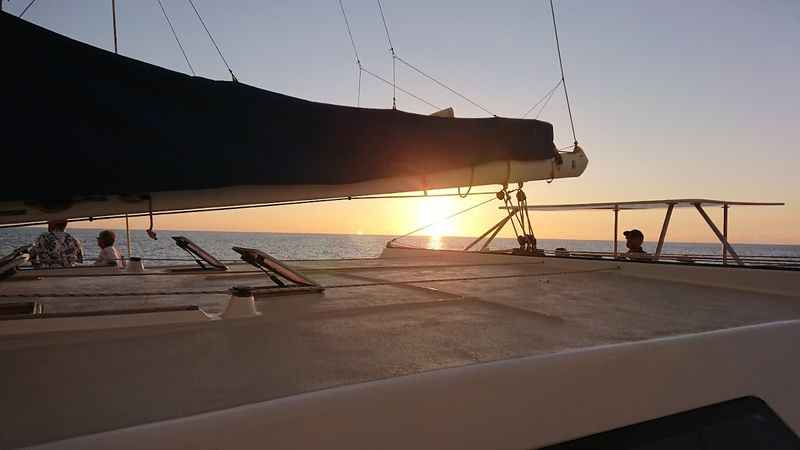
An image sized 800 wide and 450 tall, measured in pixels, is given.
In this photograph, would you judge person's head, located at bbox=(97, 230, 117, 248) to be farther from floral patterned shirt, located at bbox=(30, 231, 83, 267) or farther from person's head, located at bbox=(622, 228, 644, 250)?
person's head, located at bbox=(622, 228, 644, 250)

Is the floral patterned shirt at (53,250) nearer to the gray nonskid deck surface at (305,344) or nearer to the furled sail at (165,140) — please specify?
the gray nonskid deck surface at (305,344)

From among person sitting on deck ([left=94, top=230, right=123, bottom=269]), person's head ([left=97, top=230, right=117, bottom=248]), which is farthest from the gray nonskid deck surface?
person's head ([left=97, top=230, right=117, bottom=248])

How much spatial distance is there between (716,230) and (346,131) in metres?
4.14

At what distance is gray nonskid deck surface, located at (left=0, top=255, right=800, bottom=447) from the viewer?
0.99 m

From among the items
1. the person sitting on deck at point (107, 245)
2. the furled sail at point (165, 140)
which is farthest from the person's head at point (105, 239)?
the furled sail at point (165, 140)

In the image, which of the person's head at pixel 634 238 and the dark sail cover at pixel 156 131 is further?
the person's head at pixel 634 238

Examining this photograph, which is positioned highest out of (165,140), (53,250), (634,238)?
(165,140)

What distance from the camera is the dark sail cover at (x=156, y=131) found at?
1456 mm

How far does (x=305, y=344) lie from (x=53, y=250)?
15.0ft

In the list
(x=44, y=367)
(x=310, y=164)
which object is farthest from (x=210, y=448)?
(x=310, y=164)

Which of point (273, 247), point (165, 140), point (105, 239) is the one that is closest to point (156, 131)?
point (165, 140)

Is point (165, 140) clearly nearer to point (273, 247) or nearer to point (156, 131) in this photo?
point (156, 131)

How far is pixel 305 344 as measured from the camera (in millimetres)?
1450

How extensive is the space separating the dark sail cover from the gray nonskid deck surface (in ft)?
1.71
